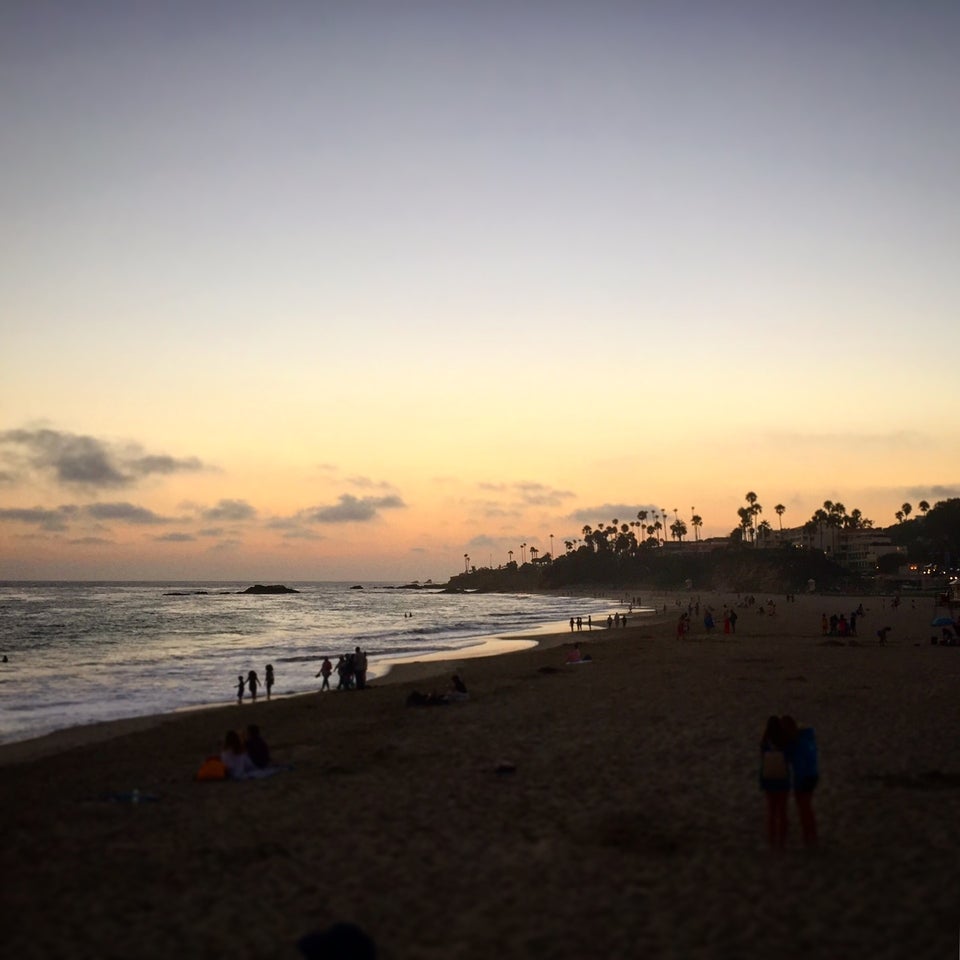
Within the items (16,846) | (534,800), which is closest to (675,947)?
(534,800)

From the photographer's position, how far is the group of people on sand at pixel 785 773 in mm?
10117

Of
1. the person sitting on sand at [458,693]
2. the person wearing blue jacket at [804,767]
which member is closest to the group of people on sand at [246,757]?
the person sitting on sand at [458,693]

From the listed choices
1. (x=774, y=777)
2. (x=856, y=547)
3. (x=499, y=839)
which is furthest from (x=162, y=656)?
(x=856, y=547)

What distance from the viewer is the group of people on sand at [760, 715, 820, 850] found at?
1012 cm

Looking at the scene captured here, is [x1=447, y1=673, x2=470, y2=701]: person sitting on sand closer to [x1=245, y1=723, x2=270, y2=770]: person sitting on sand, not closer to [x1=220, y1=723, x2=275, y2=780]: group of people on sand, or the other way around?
[x1=220, y1=723, x2=275, y2=780]: group of people on sand

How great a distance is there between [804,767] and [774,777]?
1.39 feet

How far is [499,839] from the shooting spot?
11.1 m

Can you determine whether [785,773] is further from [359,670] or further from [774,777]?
[359,670]

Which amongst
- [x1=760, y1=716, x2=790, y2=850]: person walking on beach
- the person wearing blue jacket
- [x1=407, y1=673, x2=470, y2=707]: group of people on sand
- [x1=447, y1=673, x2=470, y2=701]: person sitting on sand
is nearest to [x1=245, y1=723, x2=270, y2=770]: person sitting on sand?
[x1=407, y1=673, x2=470, y2=707]: group of people on sand

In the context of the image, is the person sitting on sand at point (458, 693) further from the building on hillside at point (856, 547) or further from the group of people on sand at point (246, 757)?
the building on hillside at point (856, 547)

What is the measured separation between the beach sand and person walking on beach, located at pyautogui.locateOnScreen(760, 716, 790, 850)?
0.81 ft

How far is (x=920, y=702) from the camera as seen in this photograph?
2130 centimetres

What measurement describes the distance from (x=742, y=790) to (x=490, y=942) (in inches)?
269

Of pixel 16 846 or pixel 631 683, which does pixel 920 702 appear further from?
pixel 16 846
